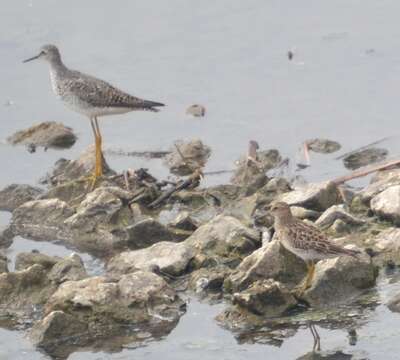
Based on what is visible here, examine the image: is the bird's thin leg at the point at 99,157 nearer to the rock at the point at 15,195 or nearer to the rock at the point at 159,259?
the rock at the point at 15,195

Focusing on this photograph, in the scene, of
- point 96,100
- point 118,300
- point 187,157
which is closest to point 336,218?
point 118,300

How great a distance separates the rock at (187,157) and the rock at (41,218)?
1886 millimetres

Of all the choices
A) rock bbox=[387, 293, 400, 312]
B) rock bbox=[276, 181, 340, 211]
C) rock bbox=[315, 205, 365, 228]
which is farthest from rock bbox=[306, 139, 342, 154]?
rock bbox=[387, 293, 400, 312]

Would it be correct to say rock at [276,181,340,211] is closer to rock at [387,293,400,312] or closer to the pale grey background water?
the pale grey background water

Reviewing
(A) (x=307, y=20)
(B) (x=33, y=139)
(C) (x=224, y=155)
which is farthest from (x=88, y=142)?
(A) (x=307, y=20)

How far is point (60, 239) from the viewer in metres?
16.0

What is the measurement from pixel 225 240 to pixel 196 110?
5560mm

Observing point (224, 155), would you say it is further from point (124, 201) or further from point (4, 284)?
point (4, 284)

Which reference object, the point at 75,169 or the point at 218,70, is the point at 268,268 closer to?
the point at 75,169

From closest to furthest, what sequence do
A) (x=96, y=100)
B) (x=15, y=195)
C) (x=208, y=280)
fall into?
(x=208, y=280) < (x=15, y=195) < (x=96, y=100)

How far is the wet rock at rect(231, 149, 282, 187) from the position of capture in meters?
16.3

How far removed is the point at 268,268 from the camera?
13.4m

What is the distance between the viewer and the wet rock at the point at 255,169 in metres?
16.3

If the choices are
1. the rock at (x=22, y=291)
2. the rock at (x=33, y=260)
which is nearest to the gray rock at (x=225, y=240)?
the rock at (x=33, y=260)
